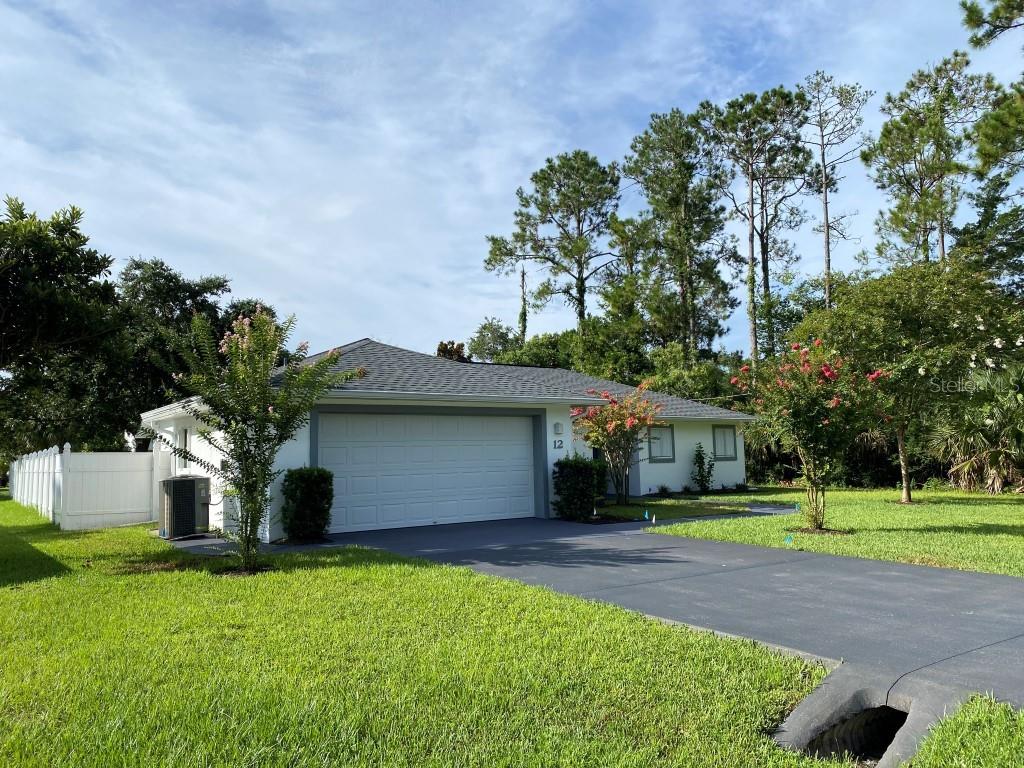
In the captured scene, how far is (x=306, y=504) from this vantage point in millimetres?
11633

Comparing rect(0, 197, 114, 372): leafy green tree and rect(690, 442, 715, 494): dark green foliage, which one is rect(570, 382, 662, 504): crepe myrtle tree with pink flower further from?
rect(0, 197, 114, 372): leafy green tree

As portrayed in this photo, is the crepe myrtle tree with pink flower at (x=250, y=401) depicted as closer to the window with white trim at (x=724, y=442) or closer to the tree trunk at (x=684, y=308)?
the window with white trim at (x=724, y=442)

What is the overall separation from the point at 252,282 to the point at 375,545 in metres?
18.6

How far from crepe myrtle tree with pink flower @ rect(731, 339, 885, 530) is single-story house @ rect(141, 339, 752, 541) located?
497cm

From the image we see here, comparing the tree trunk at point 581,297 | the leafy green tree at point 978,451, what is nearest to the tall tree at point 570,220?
the tree trunk at point 581,297

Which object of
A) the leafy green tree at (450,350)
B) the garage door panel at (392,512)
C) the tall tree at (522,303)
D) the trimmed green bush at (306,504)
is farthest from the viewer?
the tall tree at (522,303)

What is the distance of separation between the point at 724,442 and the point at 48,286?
18337mm

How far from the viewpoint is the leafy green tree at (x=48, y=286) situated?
10.2 metres

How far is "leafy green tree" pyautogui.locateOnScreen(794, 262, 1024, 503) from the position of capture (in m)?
14.4

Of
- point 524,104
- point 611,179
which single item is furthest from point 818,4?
point 611,179

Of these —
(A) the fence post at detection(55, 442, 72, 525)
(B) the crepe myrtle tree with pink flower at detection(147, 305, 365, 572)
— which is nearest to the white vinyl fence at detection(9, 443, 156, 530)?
(A) the fence post at detection(55, 442, 72, 525)

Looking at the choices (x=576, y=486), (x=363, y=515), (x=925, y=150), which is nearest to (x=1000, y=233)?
(x=925, y=150)

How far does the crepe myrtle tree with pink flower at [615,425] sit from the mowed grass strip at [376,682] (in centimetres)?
820

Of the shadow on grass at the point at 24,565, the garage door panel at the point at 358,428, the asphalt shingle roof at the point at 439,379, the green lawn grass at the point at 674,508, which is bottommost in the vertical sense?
the green lawn grass at the point at 674,508
